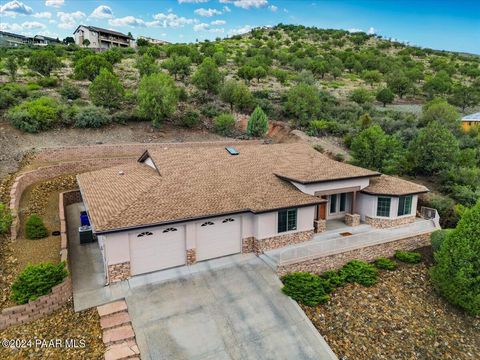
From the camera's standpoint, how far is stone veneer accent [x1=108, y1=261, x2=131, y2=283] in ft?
46.2

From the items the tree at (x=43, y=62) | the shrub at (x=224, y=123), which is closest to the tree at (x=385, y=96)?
the shrub at (x=224, y=123)

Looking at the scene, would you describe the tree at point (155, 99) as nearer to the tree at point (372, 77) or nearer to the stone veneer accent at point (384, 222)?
the stone veneer accent at point (384, 222)

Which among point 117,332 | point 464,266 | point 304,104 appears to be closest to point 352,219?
point 464,266

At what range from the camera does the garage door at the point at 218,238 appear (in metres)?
16.0

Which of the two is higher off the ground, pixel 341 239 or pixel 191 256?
pixel 341 239

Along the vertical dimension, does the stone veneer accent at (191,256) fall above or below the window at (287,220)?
below

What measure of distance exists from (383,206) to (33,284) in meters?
17.9

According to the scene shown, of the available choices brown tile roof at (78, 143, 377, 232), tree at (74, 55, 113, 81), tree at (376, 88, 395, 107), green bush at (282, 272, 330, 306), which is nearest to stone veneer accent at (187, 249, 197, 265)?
brown tile roof at (78, 143, 377, 232)

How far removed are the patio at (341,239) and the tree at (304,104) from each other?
21.7 meters

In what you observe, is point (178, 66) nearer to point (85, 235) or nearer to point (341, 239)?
point (85, 235)

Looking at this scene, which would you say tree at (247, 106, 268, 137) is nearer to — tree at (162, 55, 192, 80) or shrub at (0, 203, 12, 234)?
tree at (162, 55, 192, 80)

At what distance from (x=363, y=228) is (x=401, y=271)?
11.2ft

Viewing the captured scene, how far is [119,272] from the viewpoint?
14.3 m

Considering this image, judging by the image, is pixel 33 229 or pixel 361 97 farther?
pixel 361 97
